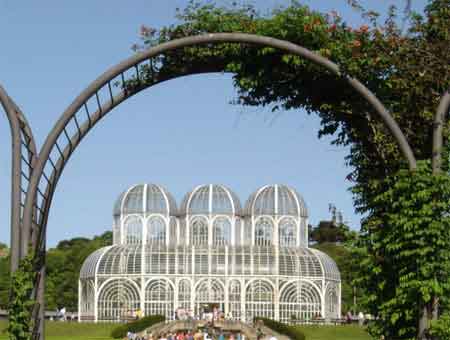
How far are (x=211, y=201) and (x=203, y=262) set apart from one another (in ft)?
14.0

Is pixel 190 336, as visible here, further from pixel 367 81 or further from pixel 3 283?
pixel 3 283

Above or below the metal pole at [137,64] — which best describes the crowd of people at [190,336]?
below

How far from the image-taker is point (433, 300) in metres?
10.4

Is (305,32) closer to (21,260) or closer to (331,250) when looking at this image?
(21,260)

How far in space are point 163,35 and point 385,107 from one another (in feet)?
9.50

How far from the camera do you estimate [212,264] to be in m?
54.6

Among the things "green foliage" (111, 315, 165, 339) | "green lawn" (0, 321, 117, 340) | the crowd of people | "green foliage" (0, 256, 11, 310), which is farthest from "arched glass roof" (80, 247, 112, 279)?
the crowd of people

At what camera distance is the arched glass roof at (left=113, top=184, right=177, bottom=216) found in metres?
57.5

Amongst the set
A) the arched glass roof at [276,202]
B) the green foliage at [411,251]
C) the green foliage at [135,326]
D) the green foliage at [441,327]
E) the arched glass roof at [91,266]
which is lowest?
the green foliage at [135,326]

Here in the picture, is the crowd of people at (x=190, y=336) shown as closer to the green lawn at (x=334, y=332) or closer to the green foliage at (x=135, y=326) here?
the green foliage at (x=135, y=326)

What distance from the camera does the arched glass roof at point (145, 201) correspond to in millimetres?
57469

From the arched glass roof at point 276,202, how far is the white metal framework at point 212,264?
6 cm

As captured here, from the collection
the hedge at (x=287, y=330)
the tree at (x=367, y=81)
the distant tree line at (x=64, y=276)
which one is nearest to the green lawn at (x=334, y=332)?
the hedge at (x=287, y=330)

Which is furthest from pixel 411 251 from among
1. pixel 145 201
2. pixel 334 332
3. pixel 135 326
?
pixel 145 201
